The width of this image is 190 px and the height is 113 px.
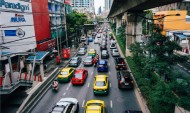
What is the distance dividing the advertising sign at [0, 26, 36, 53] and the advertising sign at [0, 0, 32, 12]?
94.7 inches

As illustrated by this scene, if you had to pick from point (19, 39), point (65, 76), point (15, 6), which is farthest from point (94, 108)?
point (15, 6)

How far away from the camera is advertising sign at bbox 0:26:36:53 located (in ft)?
80.1

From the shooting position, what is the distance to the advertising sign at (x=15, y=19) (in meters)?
23.9

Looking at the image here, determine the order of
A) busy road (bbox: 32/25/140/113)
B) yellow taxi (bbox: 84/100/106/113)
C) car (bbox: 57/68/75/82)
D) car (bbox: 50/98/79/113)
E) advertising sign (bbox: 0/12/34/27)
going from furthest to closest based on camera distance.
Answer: car (bbox: 57/68/75/82) < advertising sign (bbox: 0/12/34/27) < busy road (bbox: 32/25/140/113) < yellow taxi (bbox: 84/100/106/113) < car (bbox: 50/98/79/113)

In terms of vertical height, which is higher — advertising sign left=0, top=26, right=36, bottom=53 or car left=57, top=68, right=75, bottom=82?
advertising sign left=0, top=26, right=36, bottom=53

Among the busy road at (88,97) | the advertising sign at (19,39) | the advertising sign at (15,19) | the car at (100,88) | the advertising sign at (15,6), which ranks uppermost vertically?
the advertising sign at (15,6)

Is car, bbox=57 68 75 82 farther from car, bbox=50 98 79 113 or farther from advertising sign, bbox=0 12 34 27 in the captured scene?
advertising sign, bbox=0 12 34 27

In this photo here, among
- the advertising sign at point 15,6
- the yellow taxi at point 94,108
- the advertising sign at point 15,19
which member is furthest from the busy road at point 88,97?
the advertising sign at point 15,6

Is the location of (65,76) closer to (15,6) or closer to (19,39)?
(19,39)

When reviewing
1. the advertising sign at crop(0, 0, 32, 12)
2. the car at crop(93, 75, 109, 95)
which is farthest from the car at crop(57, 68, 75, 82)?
the advertising sign at crop(0, 0, 32, 12)

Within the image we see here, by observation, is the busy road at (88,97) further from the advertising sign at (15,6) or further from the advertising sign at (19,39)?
the advertising sign at (15,6)

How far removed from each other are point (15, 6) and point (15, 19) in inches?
67.8

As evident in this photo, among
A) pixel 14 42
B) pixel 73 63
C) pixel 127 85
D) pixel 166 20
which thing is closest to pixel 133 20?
pixel 73 63

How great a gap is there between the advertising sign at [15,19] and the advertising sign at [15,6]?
1.99ft
